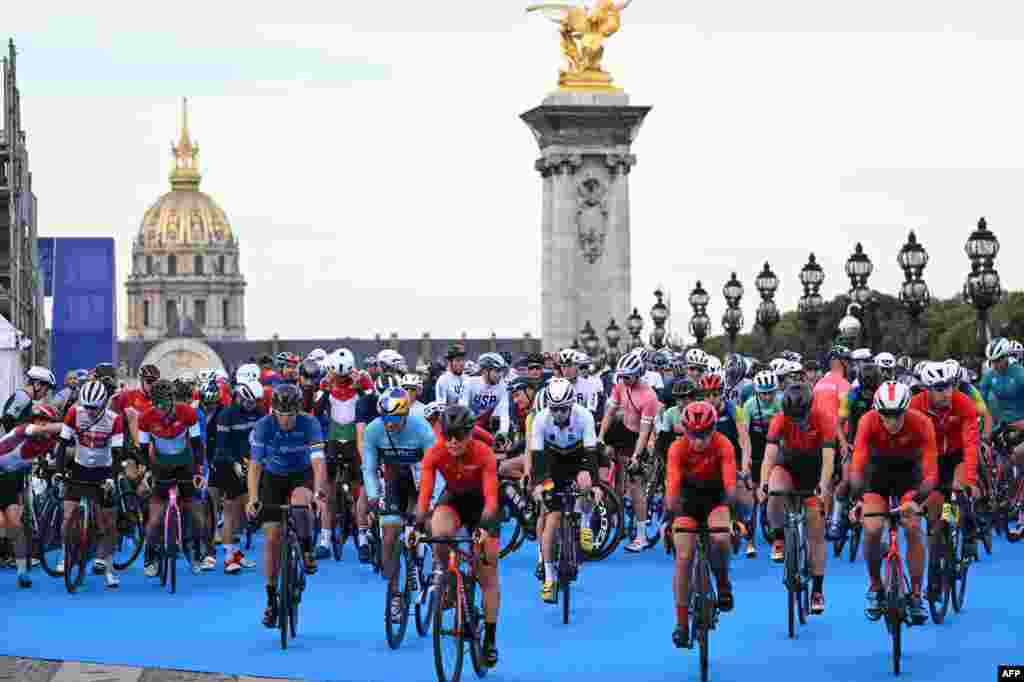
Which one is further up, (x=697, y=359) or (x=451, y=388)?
(x=697, y=359)

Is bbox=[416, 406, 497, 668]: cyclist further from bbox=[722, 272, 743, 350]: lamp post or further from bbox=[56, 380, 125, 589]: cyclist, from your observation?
bbox=[722, 272, 743, 350]: lamp post

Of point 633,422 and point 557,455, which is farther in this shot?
point 633,422

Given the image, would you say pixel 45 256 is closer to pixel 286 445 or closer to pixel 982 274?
pixel 982 274

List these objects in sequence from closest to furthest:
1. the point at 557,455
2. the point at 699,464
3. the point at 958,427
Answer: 1. the point at 699,464
2. the point at 958,427
3. the point at 557,455

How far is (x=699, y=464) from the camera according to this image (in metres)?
15.2

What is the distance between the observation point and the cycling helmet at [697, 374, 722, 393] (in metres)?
19.1

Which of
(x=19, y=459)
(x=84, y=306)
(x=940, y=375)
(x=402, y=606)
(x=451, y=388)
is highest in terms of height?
(x=84, y=306)

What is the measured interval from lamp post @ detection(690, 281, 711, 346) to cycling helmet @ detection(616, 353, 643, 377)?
35879 mm

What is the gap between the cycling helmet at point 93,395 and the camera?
20.3m

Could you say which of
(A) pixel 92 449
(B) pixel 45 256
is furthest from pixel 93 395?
(B) pixel 45 256

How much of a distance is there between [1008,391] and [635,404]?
3688mm

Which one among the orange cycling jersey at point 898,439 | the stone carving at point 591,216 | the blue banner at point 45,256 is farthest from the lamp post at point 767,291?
the orange cycling jersey at point 898,439

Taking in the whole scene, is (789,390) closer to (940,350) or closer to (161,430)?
(161,430)

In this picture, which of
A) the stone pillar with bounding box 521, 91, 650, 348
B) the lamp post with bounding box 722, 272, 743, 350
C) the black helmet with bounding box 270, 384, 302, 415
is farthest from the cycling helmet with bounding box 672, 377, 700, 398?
the stone pillar with bounding box 521, 91, 650, 348
